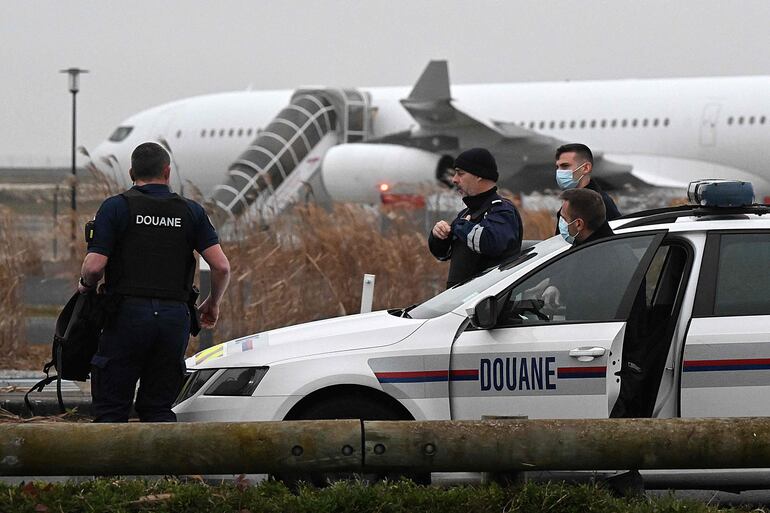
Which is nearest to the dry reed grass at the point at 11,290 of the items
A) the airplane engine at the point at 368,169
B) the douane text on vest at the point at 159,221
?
the douane text on vest at the point at 159,221

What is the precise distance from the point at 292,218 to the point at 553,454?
11128mm

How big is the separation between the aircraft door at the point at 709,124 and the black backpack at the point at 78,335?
25.5 metres

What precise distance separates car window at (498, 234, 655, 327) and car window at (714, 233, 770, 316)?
0.39m

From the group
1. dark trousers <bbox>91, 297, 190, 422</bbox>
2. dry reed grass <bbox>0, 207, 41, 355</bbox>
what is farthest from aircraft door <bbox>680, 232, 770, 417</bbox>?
dry reed grass <bbox>0, 207, 41, 355</bbox>

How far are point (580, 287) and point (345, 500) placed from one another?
195 centimetres

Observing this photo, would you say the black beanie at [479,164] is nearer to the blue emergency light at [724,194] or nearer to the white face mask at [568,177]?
the white face mask at [568,177]

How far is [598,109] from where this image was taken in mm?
33375

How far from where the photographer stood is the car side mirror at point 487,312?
23.0 ft

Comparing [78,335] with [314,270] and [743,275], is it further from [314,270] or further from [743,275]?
[314,270]

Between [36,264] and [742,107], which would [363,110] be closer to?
[742,107]

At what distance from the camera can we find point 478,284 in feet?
24.9

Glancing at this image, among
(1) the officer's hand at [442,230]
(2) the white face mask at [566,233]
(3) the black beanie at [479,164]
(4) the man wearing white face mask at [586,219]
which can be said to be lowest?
(1) the officer's hand at [442,230]

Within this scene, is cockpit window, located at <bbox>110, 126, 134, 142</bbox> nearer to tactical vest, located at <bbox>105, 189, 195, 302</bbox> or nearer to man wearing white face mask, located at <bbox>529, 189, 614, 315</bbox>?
tactical vest, located at <bbox>105, 189, 195, 302</bbox>

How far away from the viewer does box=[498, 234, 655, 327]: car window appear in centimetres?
714
